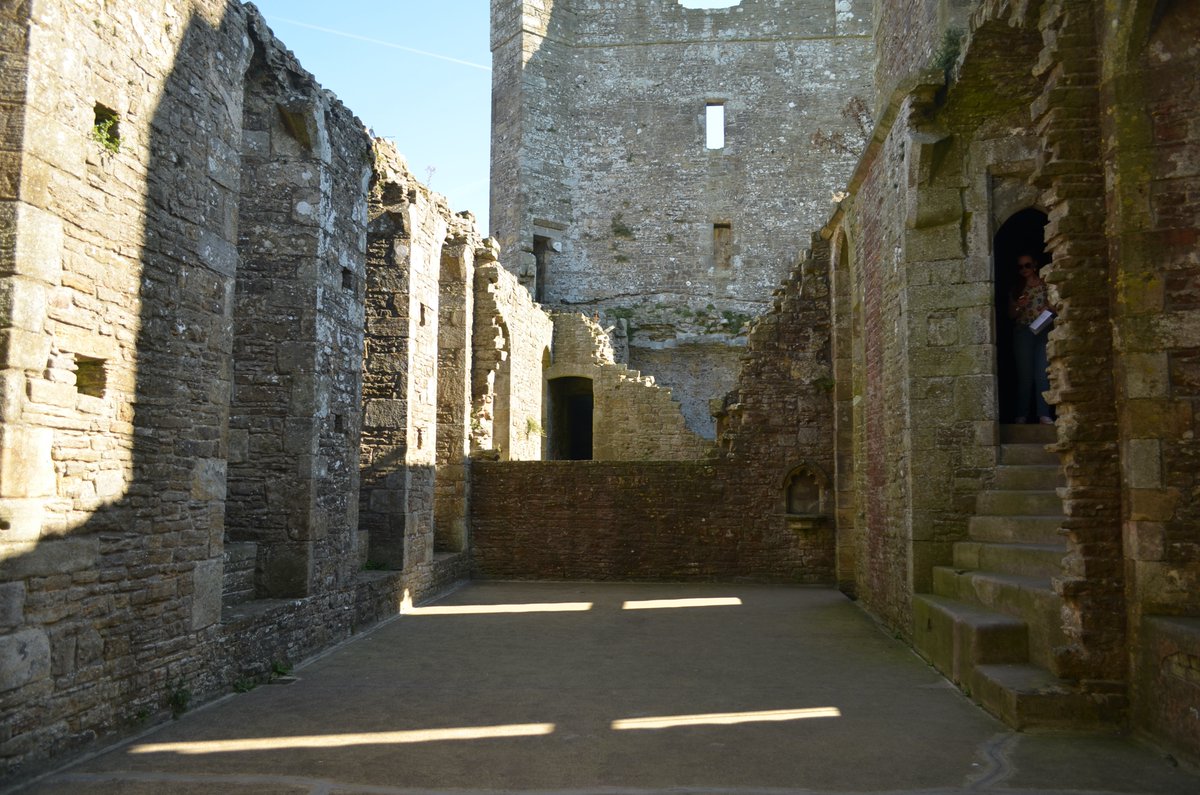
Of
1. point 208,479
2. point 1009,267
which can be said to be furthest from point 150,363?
point 1009,267

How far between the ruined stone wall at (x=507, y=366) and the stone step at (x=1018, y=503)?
6.86 meters

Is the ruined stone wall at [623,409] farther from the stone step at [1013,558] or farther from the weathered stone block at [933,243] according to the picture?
the stone step at [1013,558]

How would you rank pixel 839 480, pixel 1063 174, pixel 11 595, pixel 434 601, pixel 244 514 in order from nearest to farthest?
1. pixel 11 595
2. pixel 1063 174
3. pixel 244 514
4. pixel 434 601
5. pixel 839 480

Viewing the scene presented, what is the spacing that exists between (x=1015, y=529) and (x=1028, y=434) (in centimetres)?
135

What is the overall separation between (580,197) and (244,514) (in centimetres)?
1728

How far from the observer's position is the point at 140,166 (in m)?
5.08

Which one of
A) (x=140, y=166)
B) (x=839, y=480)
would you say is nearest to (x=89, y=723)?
(x=140, y=166)

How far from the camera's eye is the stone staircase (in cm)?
498

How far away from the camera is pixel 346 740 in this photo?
16.0 ft

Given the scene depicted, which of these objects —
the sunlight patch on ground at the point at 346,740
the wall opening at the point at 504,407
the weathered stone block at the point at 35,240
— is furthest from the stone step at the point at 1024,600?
the wall opening at the point at 504,407

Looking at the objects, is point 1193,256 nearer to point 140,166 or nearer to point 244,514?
point 140,166

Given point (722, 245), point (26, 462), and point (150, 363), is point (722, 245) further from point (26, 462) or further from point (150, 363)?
point (26, 462)

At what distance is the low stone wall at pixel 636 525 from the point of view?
11984 mm

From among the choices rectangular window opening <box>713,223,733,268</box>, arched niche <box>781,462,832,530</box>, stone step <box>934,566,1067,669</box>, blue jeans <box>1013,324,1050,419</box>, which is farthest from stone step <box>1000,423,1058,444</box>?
rectangular window opening <box>713,223,733,268</box>
